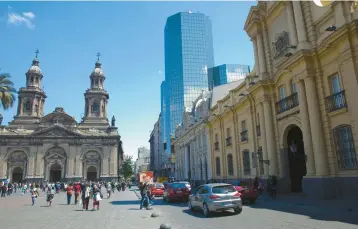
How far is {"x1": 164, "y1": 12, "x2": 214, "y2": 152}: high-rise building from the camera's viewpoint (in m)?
98.1

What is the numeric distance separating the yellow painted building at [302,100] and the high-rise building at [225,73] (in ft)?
260

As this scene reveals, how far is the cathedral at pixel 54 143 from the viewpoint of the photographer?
68938mm

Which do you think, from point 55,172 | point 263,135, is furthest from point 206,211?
point 55,172

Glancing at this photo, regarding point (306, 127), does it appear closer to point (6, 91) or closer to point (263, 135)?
point (263, 135)

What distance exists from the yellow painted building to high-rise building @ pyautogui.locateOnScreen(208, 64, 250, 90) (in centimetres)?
7926

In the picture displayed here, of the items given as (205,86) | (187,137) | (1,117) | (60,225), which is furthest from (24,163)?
(60,225)

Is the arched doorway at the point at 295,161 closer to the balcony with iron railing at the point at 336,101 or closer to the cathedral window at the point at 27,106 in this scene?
the balcony with iron railing at the point at 336,101

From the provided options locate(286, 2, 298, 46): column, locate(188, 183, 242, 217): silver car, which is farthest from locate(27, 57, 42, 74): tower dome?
locate(188, 183, 242, 217): silver car

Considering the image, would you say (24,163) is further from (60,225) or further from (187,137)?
(60,225)

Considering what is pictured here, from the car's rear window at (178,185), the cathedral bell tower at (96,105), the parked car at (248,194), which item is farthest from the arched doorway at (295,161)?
the cathedral bell tower at (96,105)

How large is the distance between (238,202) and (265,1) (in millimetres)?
17203

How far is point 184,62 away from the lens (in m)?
98.9

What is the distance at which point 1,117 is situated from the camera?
72438 millimetres

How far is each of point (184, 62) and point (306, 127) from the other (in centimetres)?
8427
